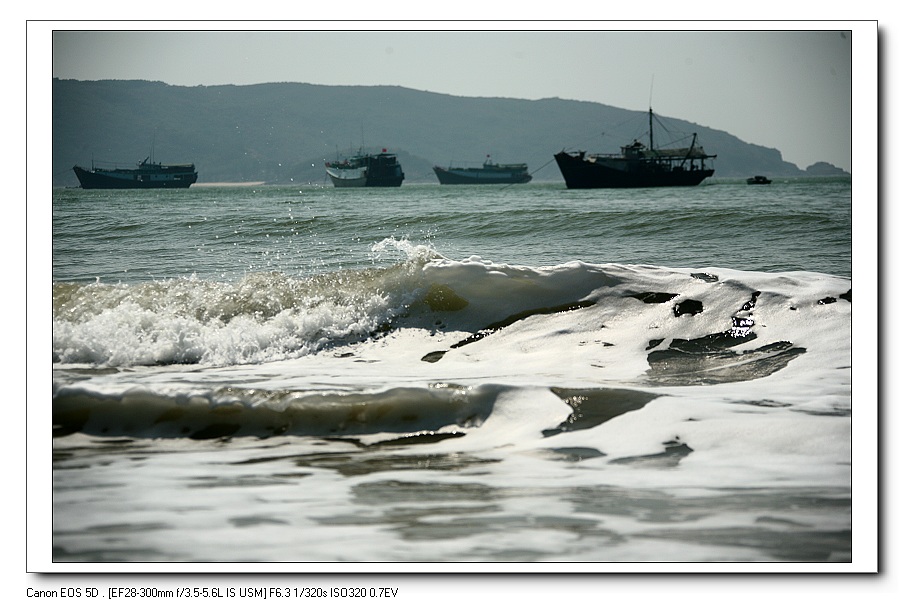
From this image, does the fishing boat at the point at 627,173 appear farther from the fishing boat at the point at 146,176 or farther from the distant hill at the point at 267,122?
the fishing boat at the point at 146,176

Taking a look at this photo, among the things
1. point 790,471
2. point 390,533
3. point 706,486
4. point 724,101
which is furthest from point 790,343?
point 390,533

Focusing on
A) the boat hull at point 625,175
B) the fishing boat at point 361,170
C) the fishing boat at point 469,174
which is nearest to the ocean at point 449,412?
the fishing boat at point 361,170

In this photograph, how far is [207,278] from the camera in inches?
240

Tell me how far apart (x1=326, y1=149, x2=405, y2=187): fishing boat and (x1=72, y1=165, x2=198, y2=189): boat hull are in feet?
13.9

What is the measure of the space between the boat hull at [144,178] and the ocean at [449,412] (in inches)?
22.1

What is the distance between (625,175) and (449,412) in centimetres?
1605

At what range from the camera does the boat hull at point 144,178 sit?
6574mm

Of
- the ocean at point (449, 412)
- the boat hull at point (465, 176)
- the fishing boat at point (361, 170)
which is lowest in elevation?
the ocean at point (449, 412)

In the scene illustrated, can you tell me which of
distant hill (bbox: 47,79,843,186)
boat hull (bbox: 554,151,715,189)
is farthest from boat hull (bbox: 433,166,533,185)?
distant hill (bbox: 47,79,843,186)

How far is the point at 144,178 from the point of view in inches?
347

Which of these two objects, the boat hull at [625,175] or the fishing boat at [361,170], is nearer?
the fishing boat at [361,170]

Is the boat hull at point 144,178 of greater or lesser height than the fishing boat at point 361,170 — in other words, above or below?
below
